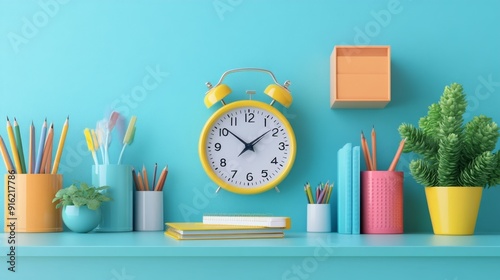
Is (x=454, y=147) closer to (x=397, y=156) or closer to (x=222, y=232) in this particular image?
(x=397, y=156)

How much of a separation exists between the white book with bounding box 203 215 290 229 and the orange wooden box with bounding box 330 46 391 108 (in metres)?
0.39

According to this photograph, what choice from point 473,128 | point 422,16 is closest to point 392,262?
point 473,128

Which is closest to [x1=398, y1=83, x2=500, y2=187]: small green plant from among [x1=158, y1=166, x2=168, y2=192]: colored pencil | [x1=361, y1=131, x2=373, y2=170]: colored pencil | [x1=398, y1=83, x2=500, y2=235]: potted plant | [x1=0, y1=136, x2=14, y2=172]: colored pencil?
[x1=398, y1=83, x2=500, y2=235]: potted plant

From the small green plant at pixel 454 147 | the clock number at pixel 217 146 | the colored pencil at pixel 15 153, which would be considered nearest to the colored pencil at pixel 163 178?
the clock number at pixel 217 146

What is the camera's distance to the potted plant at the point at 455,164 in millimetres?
1574

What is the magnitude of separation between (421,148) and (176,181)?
63 cm

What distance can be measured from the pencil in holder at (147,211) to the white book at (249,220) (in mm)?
184

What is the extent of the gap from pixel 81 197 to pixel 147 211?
0.19 metres

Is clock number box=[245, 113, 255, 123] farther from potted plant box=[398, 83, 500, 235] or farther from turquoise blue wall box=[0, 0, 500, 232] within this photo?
potted plant box=[398, 83, 500, 235]

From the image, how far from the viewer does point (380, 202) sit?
1.65m

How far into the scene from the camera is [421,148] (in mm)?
1628

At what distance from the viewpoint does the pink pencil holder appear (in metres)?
1.65

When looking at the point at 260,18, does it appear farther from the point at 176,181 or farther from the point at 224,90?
the point at 176,181

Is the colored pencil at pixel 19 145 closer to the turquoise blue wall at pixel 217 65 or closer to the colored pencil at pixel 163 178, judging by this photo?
the turquoise blue wall at pixel 217 65
